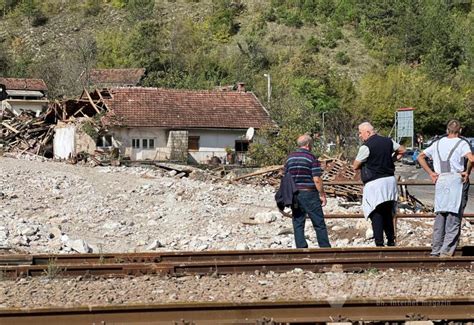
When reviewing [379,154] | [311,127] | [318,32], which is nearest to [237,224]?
[379,154]

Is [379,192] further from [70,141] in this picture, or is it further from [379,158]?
[70,141]

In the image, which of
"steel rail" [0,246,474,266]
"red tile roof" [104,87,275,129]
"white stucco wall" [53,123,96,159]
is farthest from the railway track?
"red tile roof" [104,87,275,129]

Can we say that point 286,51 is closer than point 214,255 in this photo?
No

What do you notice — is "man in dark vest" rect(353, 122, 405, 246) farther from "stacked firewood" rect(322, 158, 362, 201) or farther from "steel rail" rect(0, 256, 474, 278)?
"stacked firewood" rect(322, 158, 362, 201)

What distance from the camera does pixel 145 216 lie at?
63.8ft

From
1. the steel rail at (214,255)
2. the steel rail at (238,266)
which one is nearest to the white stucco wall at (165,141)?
the steel rail at (214,255)

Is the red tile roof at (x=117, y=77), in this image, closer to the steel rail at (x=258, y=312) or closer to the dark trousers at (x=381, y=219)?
the dark trousers at (x=381, y=219)

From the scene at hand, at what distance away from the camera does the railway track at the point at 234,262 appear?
8.49 meters

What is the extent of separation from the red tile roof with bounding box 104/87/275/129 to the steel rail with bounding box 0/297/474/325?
36.8m

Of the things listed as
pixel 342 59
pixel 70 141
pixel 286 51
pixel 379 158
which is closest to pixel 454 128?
pixel 379 158

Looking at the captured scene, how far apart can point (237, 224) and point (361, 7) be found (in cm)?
8859

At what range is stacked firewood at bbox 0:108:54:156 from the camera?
135 feet

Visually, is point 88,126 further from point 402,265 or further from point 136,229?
point 402,265

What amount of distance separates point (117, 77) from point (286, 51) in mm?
24493
